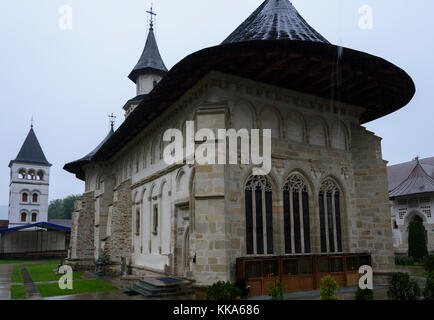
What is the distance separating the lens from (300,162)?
1162 cm

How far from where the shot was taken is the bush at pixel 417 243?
22.2 metres

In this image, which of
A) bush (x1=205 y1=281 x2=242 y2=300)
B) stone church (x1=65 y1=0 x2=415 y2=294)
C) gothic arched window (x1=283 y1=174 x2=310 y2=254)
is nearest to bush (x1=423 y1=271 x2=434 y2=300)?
stone church (x1=65 y1=0 x2=415 y2=294)

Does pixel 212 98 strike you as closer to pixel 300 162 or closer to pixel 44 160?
pixel 300 162

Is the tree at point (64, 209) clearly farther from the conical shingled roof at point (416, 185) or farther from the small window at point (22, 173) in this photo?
the conical shingled roof at point (416, 185)

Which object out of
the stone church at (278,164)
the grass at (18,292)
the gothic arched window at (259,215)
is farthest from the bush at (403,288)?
the grass at (18,292)

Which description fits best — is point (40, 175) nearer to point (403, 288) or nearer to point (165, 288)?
point (165, 288)

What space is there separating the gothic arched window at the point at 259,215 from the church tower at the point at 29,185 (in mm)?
46271

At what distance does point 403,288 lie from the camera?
8.51 metres

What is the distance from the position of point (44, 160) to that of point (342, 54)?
4943cm

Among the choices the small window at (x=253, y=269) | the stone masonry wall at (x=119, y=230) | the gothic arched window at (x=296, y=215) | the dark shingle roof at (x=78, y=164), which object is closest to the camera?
the small window at (x=253, y=269)

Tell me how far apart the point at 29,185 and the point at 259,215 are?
46721 millimetres

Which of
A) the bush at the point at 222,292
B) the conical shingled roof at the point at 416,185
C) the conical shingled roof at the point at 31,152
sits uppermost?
the conical shingled roof at the point at 31,152

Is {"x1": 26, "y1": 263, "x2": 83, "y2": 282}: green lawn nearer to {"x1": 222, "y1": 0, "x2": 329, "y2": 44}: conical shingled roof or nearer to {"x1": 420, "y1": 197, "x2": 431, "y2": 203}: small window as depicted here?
{"x1": 222, "y1": 0, "x2": 329, "y2": 44}: conical shingled roof

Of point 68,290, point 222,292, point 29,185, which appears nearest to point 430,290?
point 222,292
